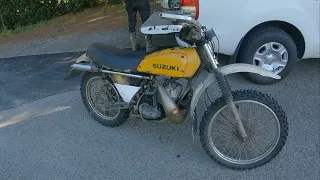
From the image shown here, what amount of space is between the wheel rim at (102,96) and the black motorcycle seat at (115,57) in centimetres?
33

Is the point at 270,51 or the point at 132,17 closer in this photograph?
the point at 270,51

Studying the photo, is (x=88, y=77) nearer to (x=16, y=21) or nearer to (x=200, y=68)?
(x=200, y=68)

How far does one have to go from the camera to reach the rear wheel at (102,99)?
354cm

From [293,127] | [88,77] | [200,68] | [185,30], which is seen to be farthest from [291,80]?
[88,77]

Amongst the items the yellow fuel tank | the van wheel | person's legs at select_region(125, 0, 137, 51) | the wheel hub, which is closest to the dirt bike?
the yellow fuel tank

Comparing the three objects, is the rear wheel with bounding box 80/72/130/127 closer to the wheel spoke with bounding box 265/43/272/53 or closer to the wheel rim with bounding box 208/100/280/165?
the wheel rim with bounding box 208/100/280/165

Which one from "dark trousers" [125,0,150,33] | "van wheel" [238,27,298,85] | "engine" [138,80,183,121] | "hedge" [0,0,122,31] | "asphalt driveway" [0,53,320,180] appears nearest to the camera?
"asphalt driveway" [0,53,320,180]

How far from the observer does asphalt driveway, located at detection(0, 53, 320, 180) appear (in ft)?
9.87

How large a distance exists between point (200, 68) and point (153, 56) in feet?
1.48

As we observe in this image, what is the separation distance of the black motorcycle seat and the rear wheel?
28 cm

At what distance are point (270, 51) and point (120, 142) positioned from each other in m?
2.25

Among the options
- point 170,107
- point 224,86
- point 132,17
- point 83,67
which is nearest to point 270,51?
point 224,86

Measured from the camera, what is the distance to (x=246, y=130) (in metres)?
3.04

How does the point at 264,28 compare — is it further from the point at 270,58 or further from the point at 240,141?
the point at 240,141
